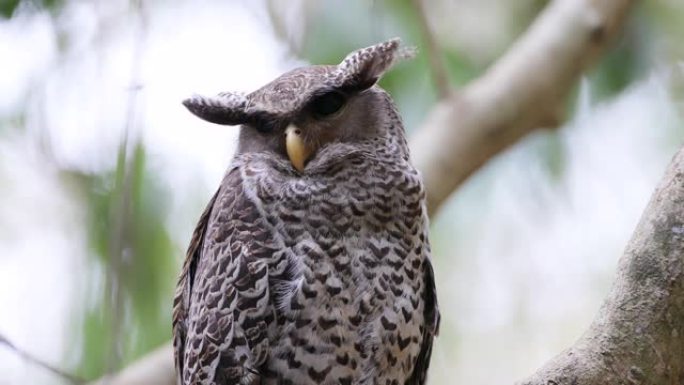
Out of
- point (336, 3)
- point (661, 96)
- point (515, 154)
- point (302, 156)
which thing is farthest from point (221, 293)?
point (661, 96)

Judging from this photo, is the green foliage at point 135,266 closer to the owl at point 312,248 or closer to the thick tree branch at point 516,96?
the owl at point 312,248

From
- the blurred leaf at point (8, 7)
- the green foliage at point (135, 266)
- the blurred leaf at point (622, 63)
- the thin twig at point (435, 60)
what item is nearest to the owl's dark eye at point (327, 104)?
the green foliage at point (135, 266)

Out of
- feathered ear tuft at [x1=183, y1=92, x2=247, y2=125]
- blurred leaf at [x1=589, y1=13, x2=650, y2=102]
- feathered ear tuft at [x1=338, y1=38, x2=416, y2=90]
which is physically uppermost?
blurred leaf at [x1=589, y1=13, x2=650, y2=102]

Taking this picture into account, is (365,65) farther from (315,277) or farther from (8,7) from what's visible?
(8,7)

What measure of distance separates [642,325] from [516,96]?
182 centimetres

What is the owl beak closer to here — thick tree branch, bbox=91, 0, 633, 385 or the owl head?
the owl head

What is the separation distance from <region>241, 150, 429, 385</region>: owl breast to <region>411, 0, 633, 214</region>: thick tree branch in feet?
3.47

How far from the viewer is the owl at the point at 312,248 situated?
226 centimetres

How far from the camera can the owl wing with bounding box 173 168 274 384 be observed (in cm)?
225

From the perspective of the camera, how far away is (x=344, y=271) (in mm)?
2289

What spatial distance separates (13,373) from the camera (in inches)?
119

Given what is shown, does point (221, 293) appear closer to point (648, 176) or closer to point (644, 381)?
point (644, 381)

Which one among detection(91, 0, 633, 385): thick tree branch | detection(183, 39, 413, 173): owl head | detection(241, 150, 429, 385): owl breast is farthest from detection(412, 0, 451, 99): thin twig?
detection(241, 150, 429, 385): owl breast

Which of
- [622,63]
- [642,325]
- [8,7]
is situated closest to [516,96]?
[622,63]
